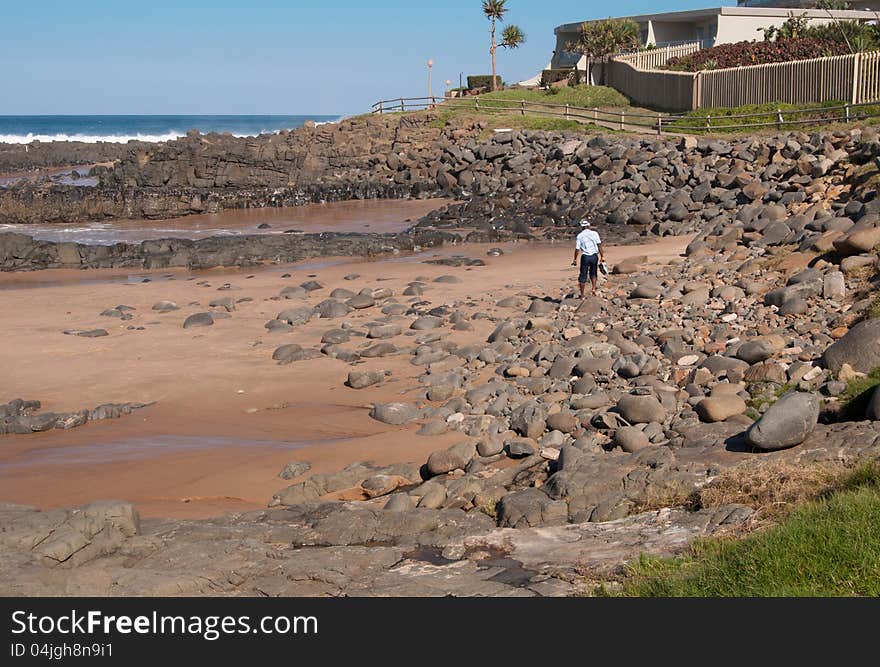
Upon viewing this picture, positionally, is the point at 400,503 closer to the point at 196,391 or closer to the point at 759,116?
the point at 196,391

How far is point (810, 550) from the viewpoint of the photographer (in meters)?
5.93

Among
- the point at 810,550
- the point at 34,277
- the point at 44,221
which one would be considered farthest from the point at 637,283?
the point at 44,221

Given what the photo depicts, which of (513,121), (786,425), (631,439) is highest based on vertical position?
(513,121)

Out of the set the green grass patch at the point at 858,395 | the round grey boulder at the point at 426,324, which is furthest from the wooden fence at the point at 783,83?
the green grass patch at the point at 858,395

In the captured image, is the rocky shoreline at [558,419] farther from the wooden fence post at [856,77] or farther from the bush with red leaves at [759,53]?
the bush with red leaves at [759,53]

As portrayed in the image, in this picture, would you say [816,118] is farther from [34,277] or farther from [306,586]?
→ [306,586]

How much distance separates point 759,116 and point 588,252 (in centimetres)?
2133

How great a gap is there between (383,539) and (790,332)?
24.7 feet

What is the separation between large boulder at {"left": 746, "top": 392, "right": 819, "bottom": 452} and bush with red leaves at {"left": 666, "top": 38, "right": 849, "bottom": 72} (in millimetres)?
33931

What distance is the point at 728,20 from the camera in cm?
5116

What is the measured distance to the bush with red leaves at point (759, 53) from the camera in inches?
1569

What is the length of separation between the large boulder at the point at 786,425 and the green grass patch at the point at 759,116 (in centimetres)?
2568

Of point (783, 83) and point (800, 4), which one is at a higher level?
point (800, 4)

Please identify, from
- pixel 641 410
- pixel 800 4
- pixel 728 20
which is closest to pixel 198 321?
pixel 641 410
